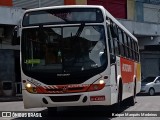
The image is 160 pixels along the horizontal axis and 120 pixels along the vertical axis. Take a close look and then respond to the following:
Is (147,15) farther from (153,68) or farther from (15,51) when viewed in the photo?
(15,51)

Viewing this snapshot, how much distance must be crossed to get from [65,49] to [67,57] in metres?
0.26

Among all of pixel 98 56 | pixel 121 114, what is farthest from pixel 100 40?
pixel 121 114

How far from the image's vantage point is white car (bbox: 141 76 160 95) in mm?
32125

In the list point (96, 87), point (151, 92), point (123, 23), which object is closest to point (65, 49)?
point (96, 87)

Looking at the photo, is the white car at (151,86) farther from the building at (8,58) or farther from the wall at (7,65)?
the wall at (7,65)

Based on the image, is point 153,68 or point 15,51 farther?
point 153,68

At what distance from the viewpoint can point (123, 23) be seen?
39031mm

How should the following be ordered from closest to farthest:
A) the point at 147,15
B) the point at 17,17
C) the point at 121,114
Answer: the point at 121,114 < the point at 17,17 < the point at 147,15

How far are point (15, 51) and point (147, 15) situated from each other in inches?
690

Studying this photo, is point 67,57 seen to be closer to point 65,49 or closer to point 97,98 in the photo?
point 65,49

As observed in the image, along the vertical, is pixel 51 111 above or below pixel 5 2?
below

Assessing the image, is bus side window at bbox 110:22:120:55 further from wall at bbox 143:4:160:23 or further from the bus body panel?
wall at bbox 143:4:160:23

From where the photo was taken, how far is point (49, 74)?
39.5ft

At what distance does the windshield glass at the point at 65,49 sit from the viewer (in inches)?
477
